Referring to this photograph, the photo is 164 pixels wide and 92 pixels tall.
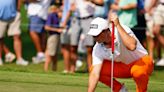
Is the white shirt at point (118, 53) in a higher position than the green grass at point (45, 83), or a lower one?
higher

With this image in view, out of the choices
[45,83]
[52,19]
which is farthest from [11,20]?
[45,83]

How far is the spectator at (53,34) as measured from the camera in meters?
11.0

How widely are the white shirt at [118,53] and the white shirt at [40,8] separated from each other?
5.16m

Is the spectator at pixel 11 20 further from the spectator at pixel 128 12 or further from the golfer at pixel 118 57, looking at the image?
the golfer at pixel 118 57

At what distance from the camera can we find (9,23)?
11641 millimetres

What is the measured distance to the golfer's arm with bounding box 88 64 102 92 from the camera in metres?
6.51

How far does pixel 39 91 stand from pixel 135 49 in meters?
1.32

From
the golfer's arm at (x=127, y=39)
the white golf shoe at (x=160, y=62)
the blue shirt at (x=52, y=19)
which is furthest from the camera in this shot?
the white golf shoe at (x=160, y=62)

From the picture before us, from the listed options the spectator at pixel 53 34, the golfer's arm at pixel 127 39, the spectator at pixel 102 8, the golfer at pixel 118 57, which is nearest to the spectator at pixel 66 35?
the spectator at pixel 53 34

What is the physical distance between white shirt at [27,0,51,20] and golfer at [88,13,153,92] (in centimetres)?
507

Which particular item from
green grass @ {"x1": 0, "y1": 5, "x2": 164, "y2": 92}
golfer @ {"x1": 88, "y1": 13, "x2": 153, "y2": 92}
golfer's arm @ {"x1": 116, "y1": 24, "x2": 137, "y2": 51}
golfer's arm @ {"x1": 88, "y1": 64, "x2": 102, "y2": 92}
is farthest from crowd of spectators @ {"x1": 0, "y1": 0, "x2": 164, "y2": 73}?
golfer's arm @ {"x1": 116, "y1": 24, "x2": 137, "y2": 51}

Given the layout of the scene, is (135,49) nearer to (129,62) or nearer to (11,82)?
(129,62)

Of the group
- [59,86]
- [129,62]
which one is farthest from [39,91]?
[129,62]

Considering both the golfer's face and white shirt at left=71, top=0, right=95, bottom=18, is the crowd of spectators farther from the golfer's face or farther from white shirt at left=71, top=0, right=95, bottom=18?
the golfer's face
